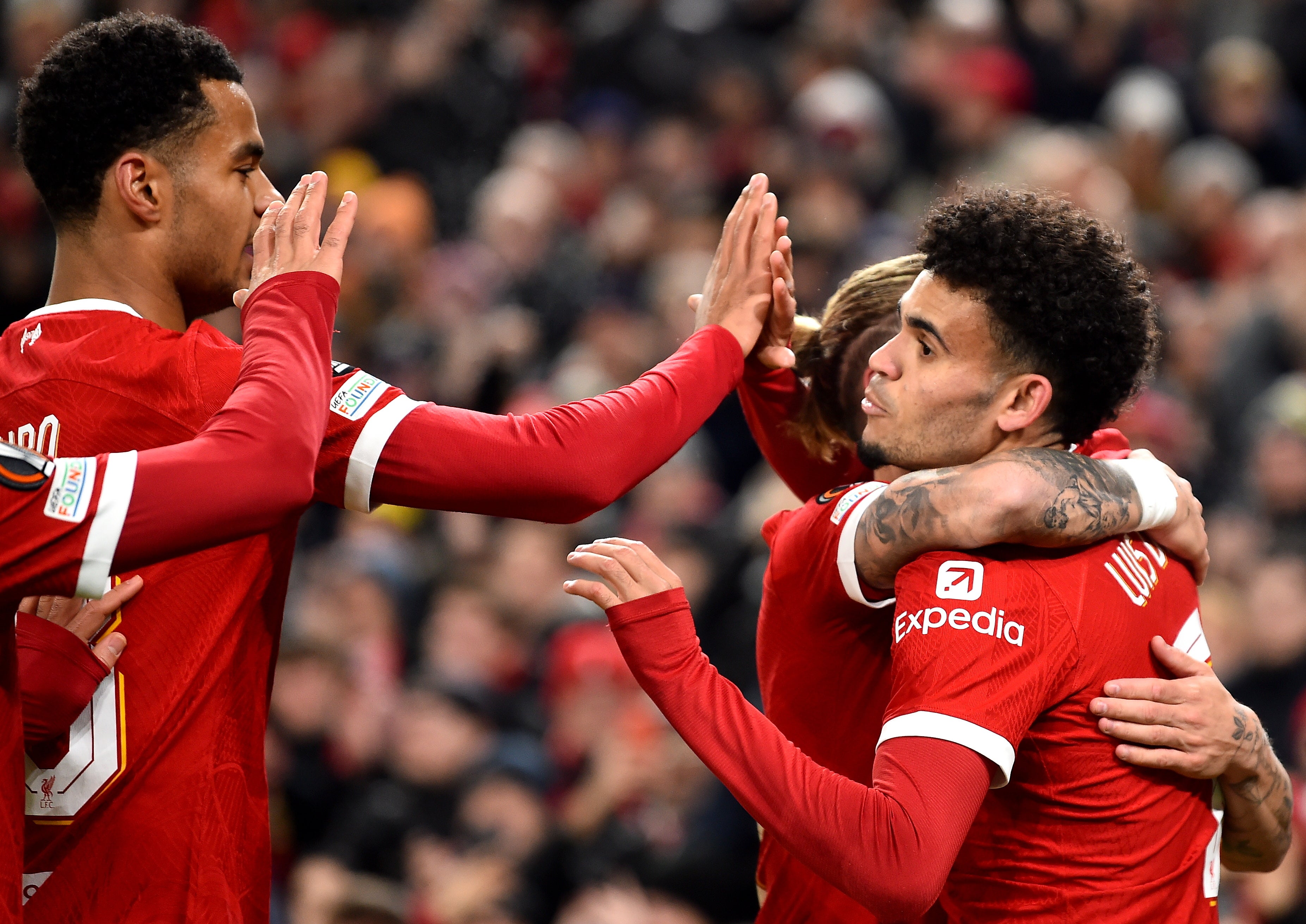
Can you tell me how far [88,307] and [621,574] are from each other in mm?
924

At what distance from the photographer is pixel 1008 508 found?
225cm

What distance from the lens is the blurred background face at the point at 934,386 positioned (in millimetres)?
2393

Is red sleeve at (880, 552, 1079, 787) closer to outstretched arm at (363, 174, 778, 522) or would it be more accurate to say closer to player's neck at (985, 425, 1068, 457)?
player's neck at (985, 425, 1068, 457)

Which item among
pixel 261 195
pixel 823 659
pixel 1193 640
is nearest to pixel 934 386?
pixel 823 659

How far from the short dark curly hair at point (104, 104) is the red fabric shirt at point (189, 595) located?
221mm

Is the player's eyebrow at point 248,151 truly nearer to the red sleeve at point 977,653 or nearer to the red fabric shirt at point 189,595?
the red fabric shirt at point 189,595

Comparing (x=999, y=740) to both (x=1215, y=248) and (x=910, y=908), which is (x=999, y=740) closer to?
(x=910, y=908)

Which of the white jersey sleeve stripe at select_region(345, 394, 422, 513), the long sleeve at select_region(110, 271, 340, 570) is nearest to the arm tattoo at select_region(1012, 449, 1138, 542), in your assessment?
the white jersey sleeve stripe at select_region(345, 394, 422, 513)

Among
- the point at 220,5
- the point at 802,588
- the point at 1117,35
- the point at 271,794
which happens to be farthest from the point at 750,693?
the point at 220,5

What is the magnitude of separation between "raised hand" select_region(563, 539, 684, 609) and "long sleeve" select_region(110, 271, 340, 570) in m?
0.45

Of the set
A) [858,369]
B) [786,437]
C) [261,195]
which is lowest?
[786,437]

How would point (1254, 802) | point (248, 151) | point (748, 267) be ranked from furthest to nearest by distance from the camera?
point (748, 267) < point (1254, 802) < point (248, 151)

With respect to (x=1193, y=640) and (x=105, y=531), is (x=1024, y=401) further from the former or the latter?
(x=105, y=531)

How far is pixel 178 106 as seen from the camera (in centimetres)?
240
